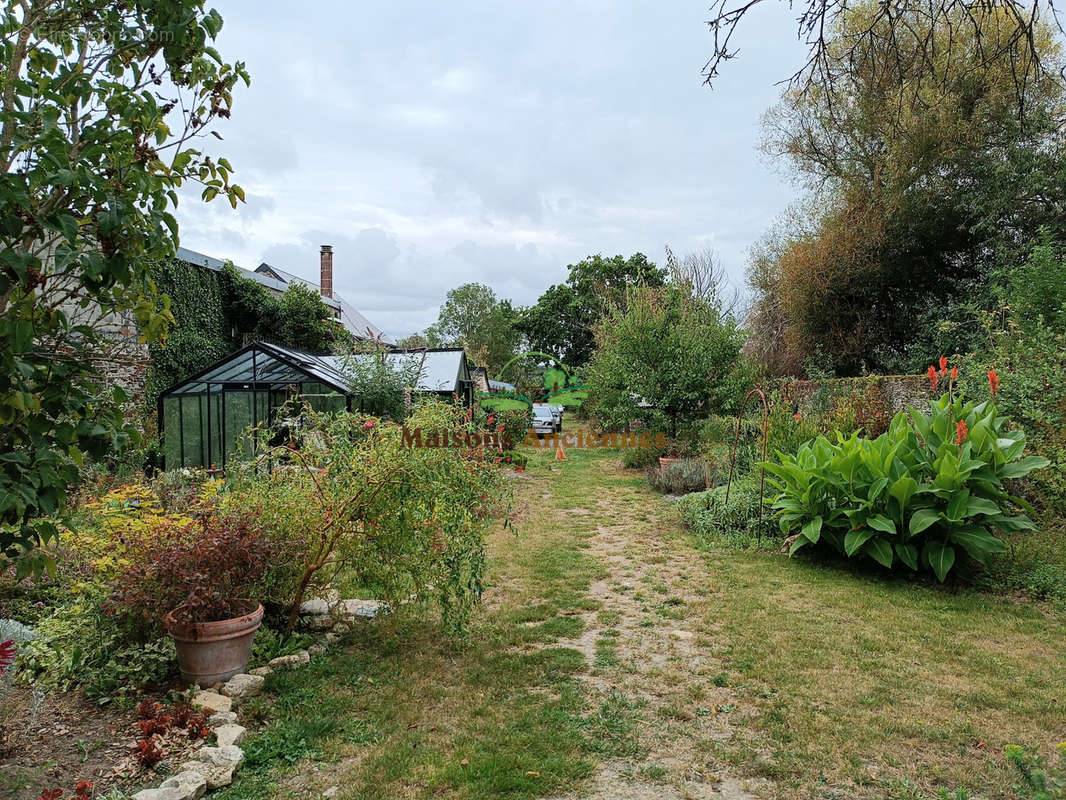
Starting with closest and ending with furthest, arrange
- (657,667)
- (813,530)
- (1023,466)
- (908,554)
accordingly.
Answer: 1. (657,667)
2. (1023,466)
3. (908,554)
4. (813,530)

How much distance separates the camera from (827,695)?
3240 millimetres

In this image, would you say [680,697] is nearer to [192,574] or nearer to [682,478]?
[192,574]

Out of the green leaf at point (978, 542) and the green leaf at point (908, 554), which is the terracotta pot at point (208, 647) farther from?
the green leaf at point (978, 542)

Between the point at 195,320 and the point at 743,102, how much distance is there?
13922 millimetres

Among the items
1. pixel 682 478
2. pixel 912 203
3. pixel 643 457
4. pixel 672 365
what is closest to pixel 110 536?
pixel 682 478

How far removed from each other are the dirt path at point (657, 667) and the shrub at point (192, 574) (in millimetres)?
2011

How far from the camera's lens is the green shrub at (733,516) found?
654 centimetres

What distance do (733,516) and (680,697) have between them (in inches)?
156

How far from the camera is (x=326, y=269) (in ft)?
89.8

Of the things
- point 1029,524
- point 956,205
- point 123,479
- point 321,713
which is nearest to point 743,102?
point 321,713

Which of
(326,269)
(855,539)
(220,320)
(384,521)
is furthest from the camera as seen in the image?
(326,269)

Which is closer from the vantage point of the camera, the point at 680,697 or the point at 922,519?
the point at 680,697

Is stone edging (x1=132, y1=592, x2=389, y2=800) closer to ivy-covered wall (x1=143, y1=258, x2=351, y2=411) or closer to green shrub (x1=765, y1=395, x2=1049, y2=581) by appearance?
green shrub (x1=765, y1=395, x2=1049, y2=581)

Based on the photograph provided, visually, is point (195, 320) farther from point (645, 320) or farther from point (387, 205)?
point (645, 320)
